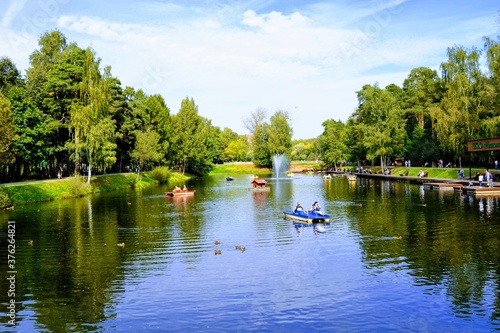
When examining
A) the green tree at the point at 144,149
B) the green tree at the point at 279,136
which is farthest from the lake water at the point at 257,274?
the green tree at the point at 279,136

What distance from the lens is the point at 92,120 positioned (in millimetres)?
74750

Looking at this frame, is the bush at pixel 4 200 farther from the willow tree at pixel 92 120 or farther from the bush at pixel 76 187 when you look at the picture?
the willow tree at pixel 92 120

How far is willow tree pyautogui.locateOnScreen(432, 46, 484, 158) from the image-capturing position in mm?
80688

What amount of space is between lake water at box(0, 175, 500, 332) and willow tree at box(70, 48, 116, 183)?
29.9m

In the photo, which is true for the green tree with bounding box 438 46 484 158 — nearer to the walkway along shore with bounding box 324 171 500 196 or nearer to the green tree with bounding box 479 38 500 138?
the green tree with bounding box 479 38 500 138

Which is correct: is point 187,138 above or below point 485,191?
above

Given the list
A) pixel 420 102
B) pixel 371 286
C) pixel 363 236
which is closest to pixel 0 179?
pixel 363 236

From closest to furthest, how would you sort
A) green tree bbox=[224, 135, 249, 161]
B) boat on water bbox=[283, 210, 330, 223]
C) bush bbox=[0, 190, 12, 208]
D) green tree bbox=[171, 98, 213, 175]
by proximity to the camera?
boat on water bbox=[283, 210, 330, 223] < bush bbox=[0, 190, 12, 208] < green tree bbox=[171, 98, 213, 175] < green tree bbox=[224, 135, 249, 161]

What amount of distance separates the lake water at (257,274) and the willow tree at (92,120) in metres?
29.9

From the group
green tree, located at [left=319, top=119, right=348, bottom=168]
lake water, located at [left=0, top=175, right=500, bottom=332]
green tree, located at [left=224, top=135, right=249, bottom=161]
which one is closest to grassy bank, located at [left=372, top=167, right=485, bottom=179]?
green tree, located at [left=319, top=119, right=348, bottom=168]

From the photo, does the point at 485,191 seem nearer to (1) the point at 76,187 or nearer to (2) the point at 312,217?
(2) the point at 312,217

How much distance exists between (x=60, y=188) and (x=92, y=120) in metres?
12.6

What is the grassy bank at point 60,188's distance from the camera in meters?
59.2

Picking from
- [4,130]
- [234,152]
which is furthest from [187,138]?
[4,130]
